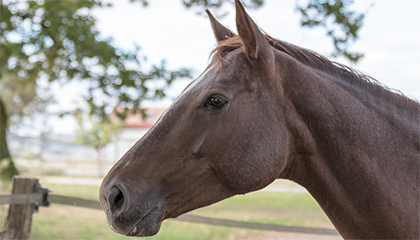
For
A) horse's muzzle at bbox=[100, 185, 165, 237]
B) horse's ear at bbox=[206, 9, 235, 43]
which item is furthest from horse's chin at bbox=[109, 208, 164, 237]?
horse's ear at bbox=[206, 9, 235, 43]

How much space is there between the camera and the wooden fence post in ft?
10.4

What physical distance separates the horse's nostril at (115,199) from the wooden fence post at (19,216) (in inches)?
85.9

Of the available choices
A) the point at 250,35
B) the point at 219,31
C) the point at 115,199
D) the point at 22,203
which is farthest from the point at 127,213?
the point at 22,203

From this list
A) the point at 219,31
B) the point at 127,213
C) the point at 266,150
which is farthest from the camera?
the point at 219,31

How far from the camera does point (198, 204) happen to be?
1606 millimetres

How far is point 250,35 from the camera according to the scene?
162 cm

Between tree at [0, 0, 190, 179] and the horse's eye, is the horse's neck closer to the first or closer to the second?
the horse's eye

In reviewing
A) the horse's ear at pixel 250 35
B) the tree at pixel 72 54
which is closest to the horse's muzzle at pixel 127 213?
the horse's ear at pixel 250 35

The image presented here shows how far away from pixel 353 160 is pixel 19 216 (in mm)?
2904

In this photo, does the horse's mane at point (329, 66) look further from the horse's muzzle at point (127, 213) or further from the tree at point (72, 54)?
the tree at point (72, 54)

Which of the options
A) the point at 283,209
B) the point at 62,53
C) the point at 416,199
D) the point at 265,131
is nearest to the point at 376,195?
the point at 416,199

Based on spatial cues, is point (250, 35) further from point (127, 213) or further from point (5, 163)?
point (5, 163)

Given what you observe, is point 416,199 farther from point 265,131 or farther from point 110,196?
point 110,196

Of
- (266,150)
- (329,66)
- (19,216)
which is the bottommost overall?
(19,216)
